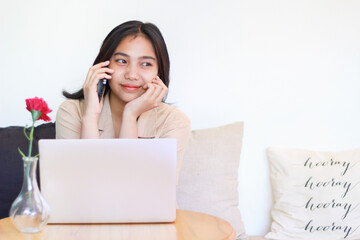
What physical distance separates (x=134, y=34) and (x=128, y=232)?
A: 3.17 feet

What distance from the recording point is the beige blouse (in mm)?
1918

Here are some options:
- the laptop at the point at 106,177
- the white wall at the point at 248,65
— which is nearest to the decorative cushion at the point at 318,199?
the white wall at the point at 248,65

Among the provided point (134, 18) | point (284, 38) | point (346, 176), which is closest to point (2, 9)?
point (134, 18)

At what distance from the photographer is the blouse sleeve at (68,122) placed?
1945 millimetres

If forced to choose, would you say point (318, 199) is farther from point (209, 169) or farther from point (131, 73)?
point (131, 73)

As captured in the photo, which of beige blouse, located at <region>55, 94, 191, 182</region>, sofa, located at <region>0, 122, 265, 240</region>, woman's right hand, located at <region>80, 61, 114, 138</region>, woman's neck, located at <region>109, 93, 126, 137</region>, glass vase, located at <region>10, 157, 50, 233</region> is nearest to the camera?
glass vase, located at <region>10, 157, 50, 233</region>

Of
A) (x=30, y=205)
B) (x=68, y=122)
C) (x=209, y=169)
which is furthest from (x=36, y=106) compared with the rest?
(x=209, y=169)

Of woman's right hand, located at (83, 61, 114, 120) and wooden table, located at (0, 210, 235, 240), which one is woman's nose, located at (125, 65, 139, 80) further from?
wooden table, located at (0, 210, 235, 240)

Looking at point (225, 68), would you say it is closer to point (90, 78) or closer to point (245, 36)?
point (245, 36)

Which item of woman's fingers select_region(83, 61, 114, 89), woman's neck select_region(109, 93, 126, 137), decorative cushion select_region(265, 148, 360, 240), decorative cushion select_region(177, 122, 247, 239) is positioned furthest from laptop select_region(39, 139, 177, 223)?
decorative cushion select_region(265, 148, 360, 240)

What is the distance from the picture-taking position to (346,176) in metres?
2.29

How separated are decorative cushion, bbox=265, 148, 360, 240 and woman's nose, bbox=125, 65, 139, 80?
81cm

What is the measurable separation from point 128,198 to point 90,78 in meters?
0.71

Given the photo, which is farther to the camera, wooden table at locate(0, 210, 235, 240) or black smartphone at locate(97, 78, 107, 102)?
black smartphone at locate(97, 78, 107, 102)
